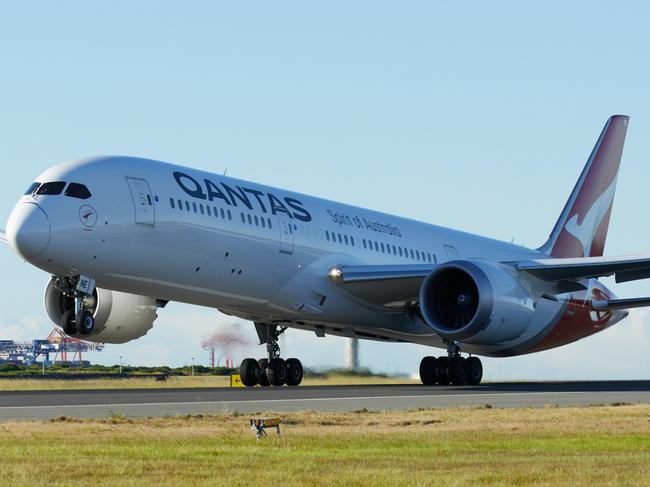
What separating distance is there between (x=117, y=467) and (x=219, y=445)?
252 centimetres

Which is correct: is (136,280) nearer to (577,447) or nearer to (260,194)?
(260,194)

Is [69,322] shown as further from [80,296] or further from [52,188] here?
[52,188]

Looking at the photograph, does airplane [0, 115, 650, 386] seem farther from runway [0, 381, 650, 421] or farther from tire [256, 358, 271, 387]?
runway [0, 381, 650, 421]

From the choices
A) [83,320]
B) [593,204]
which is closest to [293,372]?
[83,320]

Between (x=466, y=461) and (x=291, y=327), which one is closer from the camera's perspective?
(x=466, y=461)

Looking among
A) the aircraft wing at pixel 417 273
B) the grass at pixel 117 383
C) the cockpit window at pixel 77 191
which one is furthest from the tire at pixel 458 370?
the cockpit window at pixel 77 191

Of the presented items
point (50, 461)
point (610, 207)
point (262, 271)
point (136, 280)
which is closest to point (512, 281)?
point (262, 271)

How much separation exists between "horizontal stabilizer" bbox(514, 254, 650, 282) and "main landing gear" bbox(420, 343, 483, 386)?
3094 mm

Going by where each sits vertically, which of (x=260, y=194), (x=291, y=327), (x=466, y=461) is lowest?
(x=466, y=461)

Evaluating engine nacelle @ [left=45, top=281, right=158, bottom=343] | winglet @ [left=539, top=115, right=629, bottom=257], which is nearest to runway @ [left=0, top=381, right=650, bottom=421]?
engine nacelle @ [left=45, top=281, right=158, bottom=343]

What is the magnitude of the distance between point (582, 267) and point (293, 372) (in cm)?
836

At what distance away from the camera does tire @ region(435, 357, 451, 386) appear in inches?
1337

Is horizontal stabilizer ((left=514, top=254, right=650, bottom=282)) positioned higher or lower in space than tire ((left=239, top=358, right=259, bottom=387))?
higher

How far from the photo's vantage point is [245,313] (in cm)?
3266
